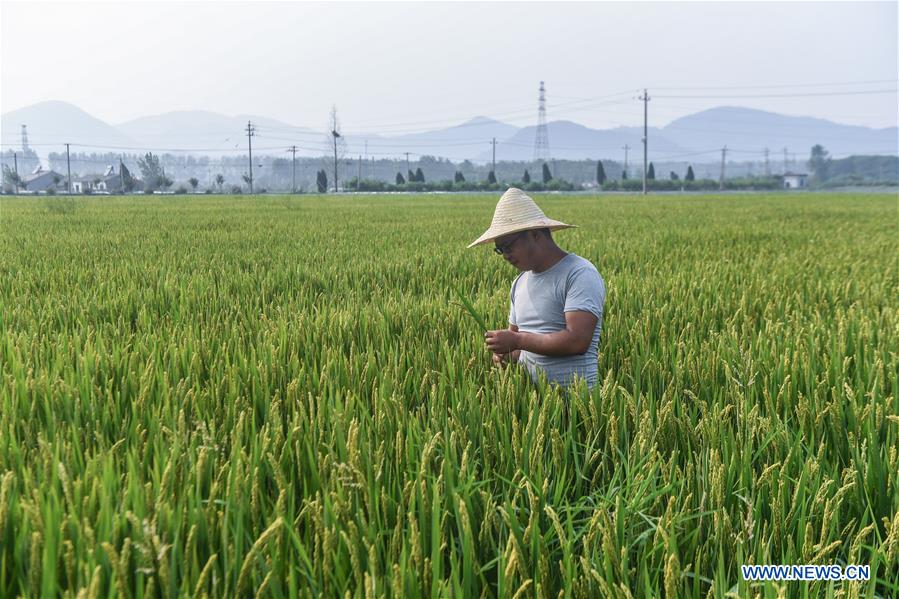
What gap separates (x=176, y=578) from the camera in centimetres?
104

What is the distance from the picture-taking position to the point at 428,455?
1241 mm

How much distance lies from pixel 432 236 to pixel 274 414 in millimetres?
7459

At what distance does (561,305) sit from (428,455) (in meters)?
1.15

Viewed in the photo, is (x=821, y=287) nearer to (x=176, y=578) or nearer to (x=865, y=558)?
(x=865, y=558)

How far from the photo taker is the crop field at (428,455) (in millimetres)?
1036

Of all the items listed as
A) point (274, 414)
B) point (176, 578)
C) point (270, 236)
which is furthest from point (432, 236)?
point (176, 578)

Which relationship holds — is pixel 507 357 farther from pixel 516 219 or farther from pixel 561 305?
pixel 516 219

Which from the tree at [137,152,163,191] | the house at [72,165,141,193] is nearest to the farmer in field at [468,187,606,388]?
the tree at [137,152,163,191]

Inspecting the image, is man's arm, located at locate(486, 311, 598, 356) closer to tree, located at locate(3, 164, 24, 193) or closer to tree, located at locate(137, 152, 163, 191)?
tree, located at locate(137, 152, 163, 191)

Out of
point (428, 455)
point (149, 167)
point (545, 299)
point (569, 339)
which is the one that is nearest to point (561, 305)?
point (545, 299)

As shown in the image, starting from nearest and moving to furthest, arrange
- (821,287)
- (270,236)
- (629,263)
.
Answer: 1. (821,287)
2. (629,263)
3. (270,236)

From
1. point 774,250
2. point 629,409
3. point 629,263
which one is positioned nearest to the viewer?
point 629,409

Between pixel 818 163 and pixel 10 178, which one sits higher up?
pixel 818 163

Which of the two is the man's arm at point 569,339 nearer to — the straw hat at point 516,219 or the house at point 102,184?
the straw hat at point 516,219
